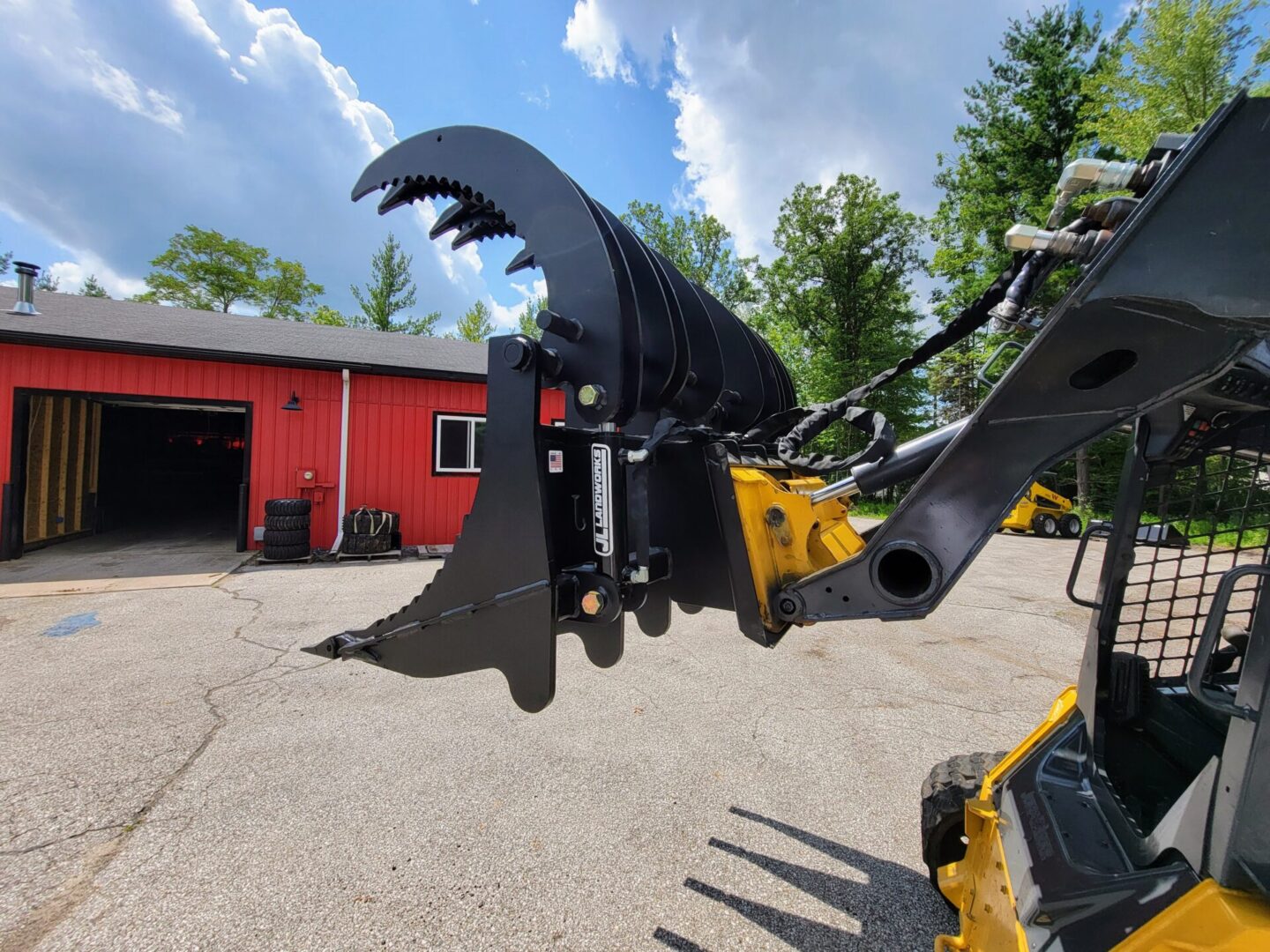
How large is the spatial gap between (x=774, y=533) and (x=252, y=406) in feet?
34.7

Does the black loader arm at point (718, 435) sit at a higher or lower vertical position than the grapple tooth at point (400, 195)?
lower

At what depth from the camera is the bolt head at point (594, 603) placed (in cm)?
147

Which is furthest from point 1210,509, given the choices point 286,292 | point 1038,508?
point 286,292

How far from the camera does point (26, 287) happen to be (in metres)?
9.55

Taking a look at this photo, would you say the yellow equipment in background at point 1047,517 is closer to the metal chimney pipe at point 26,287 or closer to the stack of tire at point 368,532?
the stack of tire at point 368,532

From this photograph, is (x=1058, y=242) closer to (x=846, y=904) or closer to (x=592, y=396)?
(x=592, y=396)

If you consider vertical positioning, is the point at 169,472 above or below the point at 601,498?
above

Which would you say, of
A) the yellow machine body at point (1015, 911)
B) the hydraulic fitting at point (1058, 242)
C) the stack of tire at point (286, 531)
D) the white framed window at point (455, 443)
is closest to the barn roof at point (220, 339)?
the white framed window at point (455, 443)

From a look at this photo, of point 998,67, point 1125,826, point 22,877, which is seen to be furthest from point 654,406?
point 998,67

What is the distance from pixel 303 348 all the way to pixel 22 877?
9.98m

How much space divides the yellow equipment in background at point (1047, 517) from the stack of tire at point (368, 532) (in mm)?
14759

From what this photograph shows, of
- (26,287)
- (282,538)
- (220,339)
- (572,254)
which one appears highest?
(26,287)

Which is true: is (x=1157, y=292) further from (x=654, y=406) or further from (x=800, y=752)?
(x=800, y=752)

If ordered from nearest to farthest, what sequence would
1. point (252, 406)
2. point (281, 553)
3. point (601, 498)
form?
1. point (601, 498)
2. point (281, 553)
3. point (252, 406)
